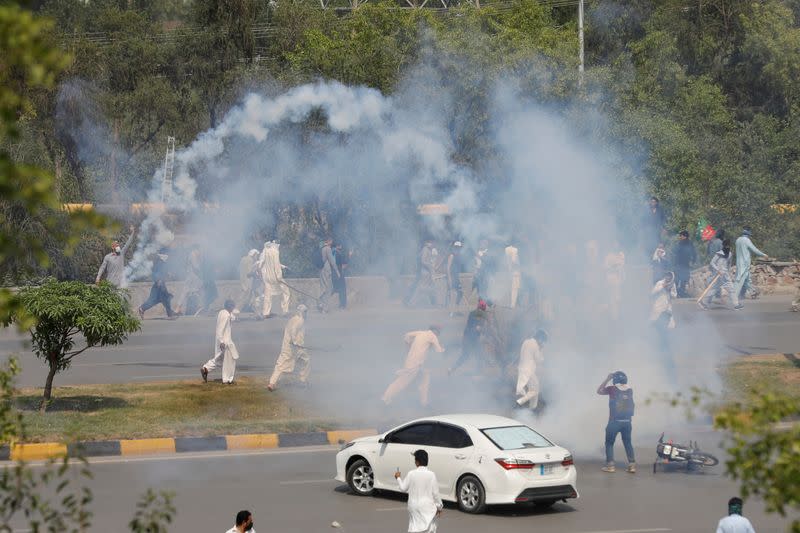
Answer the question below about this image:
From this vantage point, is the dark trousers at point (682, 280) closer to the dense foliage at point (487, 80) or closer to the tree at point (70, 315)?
the dense foliage at point (487, 80)

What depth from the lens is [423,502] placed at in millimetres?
11281

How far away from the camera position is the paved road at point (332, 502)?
12891mm

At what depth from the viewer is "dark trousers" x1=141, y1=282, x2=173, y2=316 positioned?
97.7ft

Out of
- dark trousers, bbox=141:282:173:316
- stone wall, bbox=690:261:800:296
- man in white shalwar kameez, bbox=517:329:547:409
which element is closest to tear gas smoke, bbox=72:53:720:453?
dark trousers, bbox=141:282:173:316

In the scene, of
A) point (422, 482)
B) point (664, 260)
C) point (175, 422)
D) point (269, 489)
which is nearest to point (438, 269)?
point (664, 260)

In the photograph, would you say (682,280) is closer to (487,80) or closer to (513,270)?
(513,270)

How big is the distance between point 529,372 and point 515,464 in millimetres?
5406

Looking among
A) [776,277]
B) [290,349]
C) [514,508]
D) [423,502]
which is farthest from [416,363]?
[776,277]

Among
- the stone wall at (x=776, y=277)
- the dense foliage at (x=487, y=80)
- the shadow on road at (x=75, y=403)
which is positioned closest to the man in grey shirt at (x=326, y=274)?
the dense foliage at (x=487, y=80)

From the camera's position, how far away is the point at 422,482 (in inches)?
448

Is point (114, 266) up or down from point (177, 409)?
up

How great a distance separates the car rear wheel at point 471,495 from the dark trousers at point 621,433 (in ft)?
9.83

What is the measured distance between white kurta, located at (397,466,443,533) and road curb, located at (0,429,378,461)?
5.61 meters

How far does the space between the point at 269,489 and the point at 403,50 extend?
21.1m
